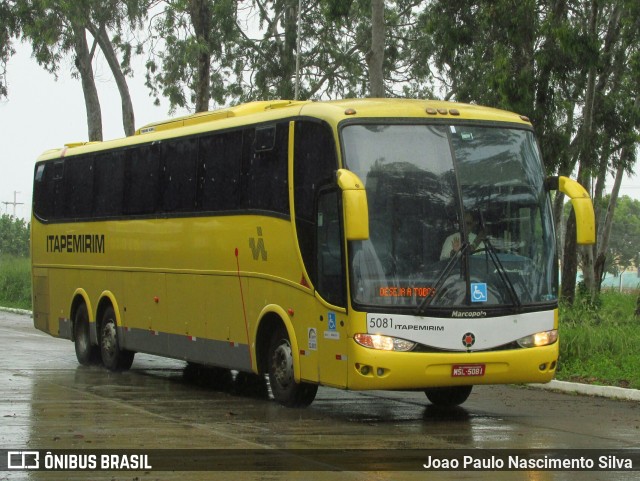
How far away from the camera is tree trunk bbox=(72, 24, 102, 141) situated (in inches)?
1618

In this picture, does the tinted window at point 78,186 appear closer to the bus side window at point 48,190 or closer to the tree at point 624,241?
the bus side window at point 48,190

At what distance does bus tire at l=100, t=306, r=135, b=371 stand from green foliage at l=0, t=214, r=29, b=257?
7074 cm

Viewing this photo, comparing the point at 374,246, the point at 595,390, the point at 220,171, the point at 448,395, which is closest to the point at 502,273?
the point at 374,246

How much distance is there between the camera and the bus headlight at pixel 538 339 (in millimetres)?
13039

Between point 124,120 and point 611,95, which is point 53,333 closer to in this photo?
point 611,95

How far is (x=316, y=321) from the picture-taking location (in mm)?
13266

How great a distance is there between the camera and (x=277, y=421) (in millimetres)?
12828

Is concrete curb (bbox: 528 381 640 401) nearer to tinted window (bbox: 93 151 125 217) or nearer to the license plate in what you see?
the license plate

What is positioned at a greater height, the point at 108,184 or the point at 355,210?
the point at 108,184

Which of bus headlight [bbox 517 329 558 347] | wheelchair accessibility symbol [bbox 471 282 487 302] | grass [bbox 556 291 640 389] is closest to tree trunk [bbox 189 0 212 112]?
grass [bbox 556 291 640 389]

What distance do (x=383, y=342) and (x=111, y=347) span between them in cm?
770

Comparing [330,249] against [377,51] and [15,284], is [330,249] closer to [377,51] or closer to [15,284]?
[377,51]

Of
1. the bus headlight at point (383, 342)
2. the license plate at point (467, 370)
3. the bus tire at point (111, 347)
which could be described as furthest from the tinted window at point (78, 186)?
the license plate at point (467, 370)

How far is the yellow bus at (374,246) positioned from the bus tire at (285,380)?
0.02 meters
